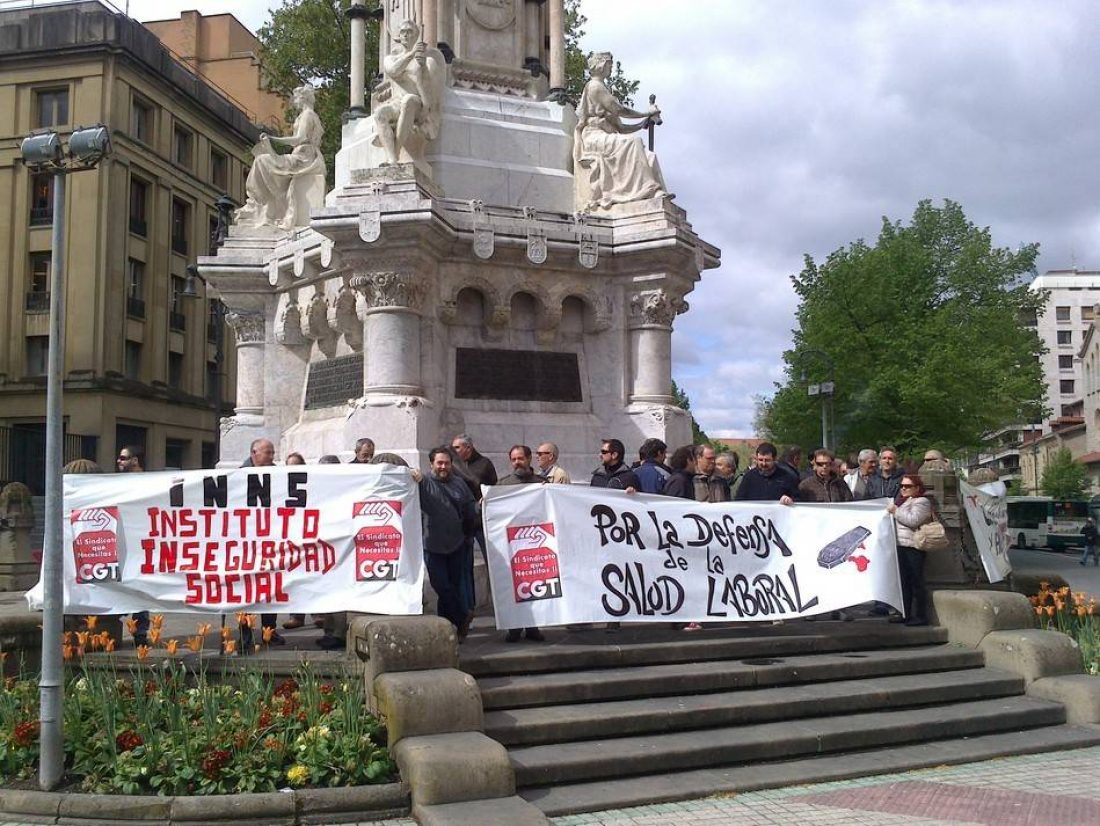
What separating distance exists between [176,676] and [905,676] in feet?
19.1

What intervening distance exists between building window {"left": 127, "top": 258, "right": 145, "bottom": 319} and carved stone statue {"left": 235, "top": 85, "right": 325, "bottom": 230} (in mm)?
32358

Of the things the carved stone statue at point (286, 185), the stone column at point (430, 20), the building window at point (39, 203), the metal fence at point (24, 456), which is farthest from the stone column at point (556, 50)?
the building window at point (39, 203)

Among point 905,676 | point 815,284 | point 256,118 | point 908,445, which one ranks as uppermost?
point 256,118

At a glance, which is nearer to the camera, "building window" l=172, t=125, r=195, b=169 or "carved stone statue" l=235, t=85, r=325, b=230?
"carved stone statue" l=235, t=85, r=325, b=230

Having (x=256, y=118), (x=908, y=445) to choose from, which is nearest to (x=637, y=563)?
(x=908, y=445)

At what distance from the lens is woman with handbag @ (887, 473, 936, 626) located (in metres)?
9.97

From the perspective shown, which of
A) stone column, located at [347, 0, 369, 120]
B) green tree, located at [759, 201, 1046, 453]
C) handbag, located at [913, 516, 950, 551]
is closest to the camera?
handbag, located at [913, 516, 950, 551]

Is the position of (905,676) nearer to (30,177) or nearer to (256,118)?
(30,177)

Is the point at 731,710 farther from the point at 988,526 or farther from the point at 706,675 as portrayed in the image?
the point at 988,526

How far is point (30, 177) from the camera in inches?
1711

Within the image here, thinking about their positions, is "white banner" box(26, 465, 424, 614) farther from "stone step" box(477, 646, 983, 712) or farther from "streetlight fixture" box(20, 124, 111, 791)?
"streetlight fixture" box(20, 124, 111, 791)

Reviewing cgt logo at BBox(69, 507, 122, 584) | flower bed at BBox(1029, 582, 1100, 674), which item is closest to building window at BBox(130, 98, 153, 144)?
cgt logo at BBox(69, 507, 122, 584)

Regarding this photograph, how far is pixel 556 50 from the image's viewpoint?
15.0m

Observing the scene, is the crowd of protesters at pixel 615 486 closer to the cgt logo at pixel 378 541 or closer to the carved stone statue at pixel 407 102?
the cgt logo at pixel 378 541
